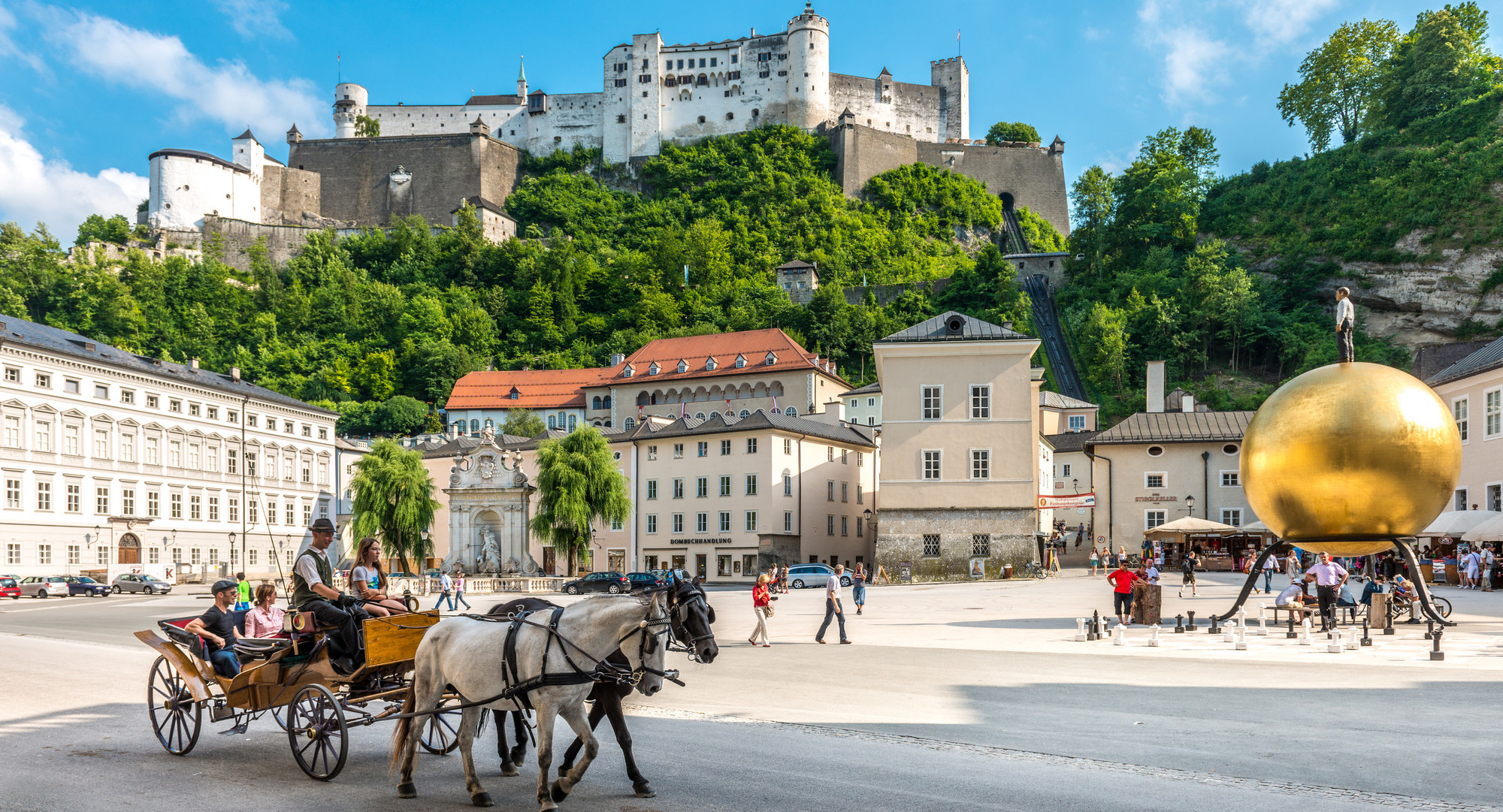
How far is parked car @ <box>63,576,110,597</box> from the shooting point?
49.8m

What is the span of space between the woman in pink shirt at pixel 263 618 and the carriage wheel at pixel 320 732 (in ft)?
6.73

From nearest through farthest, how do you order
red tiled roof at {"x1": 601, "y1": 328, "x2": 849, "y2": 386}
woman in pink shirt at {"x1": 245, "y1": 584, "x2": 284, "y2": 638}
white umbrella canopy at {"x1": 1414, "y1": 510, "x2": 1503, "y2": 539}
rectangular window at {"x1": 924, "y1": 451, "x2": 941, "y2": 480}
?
woman in pink shirt at {"x1": 245, "y1": 584, "x2": 284, "y2": 638} < white umbrella canopy at {"x1": 1414, "y1": 510, "x2": 1503, "y2": 539} < rectangular window at {"x1": 924, "y1": 451, "x2": 941, "y2": 480} < red tiled roof at {"x1": 601, "y1": 328, "x2": 849, "y2": 386}

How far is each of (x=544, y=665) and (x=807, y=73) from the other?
408 ft

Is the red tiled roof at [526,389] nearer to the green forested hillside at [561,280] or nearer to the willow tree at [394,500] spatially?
the green forested hillside at [561,280]

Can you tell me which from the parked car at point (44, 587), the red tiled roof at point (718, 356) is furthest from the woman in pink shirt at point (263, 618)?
the red tiled roof at point (718, 356)

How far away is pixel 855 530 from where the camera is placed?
63438 millimetres

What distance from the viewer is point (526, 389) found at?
306ft

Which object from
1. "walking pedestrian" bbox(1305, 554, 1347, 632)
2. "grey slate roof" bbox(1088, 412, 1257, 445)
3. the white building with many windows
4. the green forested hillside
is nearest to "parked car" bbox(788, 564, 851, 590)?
"grey slate roof" bbox(1088, 412, 1257, 445)

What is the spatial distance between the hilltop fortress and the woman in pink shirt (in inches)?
4356

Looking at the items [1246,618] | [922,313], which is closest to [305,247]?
[922,313]

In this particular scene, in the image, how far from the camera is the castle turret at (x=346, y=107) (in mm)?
135875

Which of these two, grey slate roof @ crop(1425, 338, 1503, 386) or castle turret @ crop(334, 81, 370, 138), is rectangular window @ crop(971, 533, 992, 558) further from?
castle turret @ crop(334, 81, 370, 138)

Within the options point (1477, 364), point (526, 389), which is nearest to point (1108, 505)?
point (1477, 364)

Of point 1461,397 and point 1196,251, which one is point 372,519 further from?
point 1196,251
